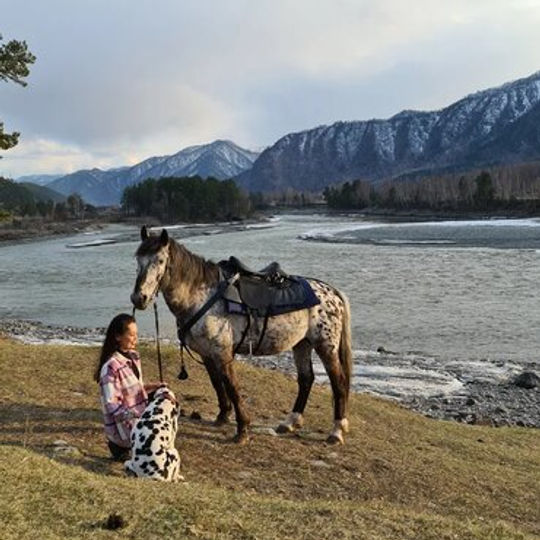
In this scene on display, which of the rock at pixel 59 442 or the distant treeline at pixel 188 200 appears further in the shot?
the distant treeline at pixel 188 200

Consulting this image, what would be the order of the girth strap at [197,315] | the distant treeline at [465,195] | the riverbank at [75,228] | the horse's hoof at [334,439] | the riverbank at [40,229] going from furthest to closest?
1. the distant treeline at [465,195]
2. the riverbank at [75,228]
3. the riverbank at [40,229]
4. the horse's hoof at [334,439]
5. the girth strap at [197,315]

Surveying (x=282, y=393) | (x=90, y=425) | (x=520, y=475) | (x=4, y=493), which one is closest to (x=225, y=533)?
(x=4, y=493)

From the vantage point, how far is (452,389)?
695 inches

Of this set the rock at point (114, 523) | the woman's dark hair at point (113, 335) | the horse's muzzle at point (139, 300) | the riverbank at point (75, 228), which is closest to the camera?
the rock at point (114, 523)

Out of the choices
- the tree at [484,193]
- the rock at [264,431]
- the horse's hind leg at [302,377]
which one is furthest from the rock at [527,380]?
the tree at [484,193]

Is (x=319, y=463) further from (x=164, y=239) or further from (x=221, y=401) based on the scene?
(x=164, y=239)

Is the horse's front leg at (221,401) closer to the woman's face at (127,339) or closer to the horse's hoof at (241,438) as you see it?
the horse's hoof at (241,438)

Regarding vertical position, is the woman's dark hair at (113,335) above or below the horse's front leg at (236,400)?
above

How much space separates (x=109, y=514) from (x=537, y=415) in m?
12.9

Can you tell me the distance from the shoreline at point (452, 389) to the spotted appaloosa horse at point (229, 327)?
18.8 feet

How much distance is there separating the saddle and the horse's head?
1.12 metres

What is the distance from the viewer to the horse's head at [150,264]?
806cm

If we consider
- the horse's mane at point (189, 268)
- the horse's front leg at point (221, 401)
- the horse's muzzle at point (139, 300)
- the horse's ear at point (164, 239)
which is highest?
the horse's ear at point (164, 239)

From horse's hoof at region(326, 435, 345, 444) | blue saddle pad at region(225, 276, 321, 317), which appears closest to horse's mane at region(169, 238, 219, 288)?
blue saddle pad at region(225, 276, 321, 317)
